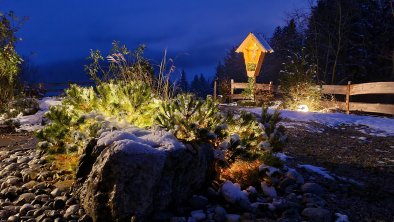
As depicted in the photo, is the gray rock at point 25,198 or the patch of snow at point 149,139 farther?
the gray rock at point 25,198

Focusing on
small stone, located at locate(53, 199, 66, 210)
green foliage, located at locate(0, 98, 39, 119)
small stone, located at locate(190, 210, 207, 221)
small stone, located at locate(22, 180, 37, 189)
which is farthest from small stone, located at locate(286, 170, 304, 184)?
green foliage, located at locate(0, 98, 39, 119)

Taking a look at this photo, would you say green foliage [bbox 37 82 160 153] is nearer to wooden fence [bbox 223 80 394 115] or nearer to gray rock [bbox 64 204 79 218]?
gray rock [bbox 64 204 79 218]

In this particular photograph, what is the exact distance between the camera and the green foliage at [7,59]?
9.95 meters

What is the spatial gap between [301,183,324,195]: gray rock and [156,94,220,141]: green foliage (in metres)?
0.95

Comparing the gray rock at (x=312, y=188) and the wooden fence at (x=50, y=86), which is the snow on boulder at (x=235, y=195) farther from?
the wooden fence at (x=50, y=86)

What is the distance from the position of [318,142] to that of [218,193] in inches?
134

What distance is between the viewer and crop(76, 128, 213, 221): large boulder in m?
2.60

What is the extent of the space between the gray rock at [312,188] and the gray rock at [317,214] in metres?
0.49

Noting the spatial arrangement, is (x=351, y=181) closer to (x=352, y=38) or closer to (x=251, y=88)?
(x=251, y=88)

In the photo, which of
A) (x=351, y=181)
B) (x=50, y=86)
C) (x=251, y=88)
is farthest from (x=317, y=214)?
(x=50, y=86)

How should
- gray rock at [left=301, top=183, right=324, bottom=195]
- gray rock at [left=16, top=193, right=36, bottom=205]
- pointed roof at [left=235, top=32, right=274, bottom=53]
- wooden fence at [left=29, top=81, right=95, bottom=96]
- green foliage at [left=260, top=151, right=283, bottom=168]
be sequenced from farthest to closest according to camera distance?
wooden fence at [left=29, top=81, right=95, bottom=96]
pointed roof at [left=235, top=32, right=274, bottom=53]
green foliage at [left=260, top=151, right=283, bottom=168]
gray rock at [left=301, top=183, right=324, bottom=195]
gray rock at [left=16, top=193, right=36, bottom=205]

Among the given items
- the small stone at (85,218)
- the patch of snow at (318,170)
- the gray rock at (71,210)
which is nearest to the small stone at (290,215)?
the patch of snow at (318,170)

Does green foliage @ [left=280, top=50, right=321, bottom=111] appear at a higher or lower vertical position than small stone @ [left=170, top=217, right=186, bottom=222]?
higher

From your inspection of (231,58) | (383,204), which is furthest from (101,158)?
(231,58)
